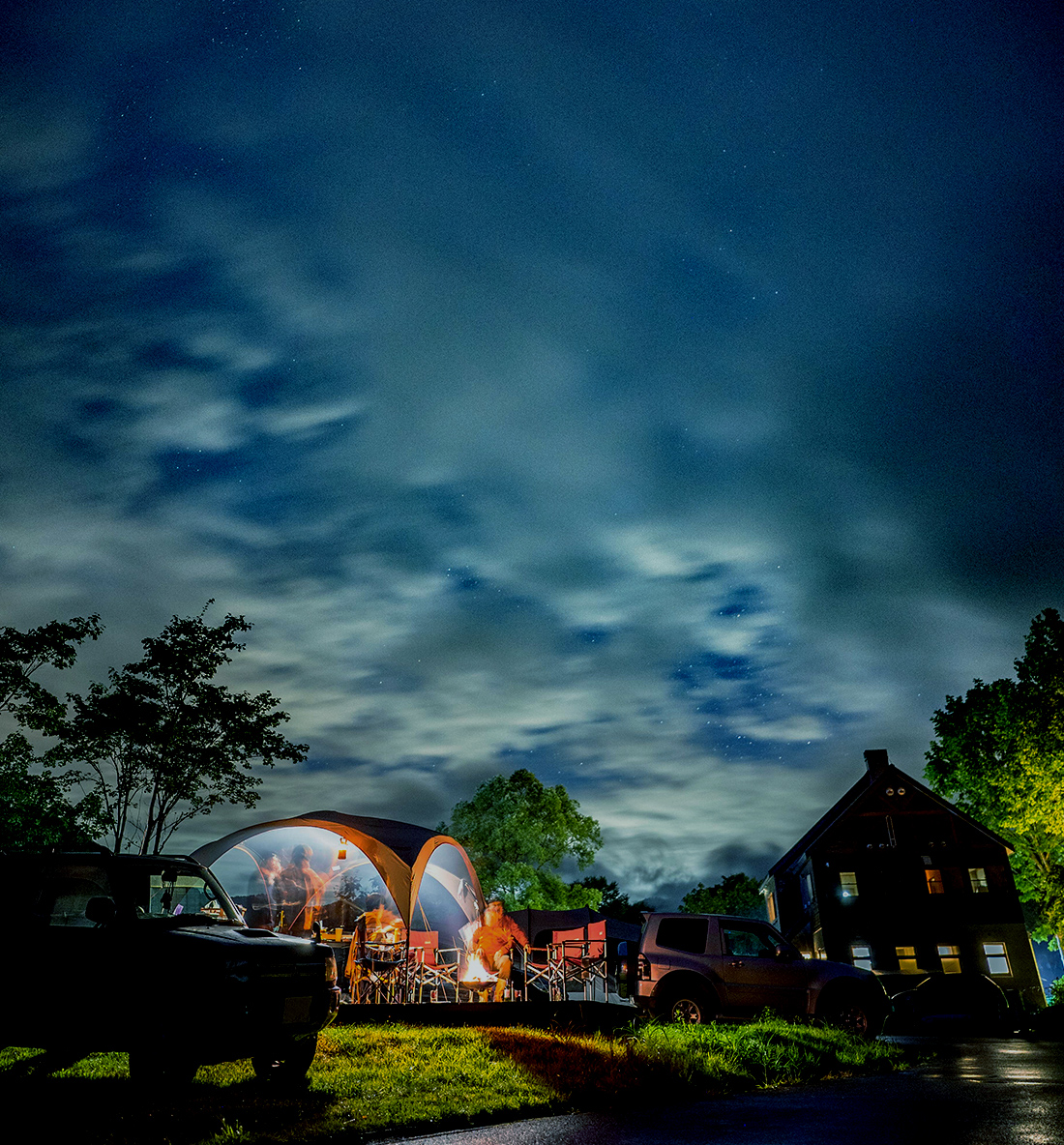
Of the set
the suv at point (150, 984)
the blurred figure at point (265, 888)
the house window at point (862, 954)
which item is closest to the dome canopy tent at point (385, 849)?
the blurred figure at point (265, 888)

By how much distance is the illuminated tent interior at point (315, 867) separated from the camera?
725 inches

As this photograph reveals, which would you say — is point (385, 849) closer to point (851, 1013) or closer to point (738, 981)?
point (738, 981)

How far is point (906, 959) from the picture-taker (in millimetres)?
34656

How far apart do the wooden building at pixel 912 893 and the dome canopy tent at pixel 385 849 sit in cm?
2181

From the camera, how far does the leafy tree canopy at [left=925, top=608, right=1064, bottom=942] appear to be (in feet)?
86.4

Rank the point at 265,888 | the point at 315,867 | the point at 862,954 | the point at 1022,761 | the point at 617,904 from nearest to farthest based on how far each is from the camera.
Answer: the point at 265,888 → the point at 315,867 → the point at 1022,761 → the point at 862,954 → the point at 617,904

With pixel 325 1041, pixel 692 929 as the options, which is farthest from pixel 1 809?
pixel 692 929

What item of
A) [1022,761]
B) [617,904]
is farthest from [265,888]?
[617,904]

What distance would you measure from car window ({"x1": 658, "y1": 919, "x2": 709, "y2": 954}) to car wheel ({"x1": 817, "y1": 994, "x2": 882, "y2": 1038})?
2102 mm

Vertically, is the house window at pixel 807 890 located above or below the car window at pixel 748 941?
above

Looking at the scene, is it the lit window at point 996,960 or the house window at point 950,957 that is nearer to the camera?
the lit window at point 996,960

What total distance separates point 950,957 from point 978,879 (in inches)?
143

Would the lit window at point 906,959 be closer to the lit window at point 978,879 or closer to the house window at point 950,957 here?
the house window at point 950,957

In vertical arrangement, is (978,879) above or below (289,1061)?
above
